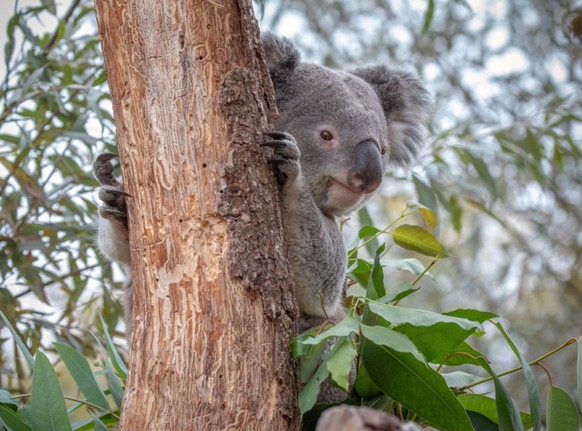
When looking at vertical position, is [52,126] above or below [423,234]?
above

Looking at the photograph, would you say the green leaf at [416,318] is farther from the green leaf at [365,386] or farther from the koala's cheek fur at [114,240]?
the koala's cheek fur at [114,240]

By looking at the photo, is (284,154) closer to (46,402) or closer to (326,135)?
(326,135)

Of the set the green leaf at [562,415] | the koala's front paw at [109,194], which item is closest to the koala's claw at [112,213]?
the koala's front paw at [109,194]

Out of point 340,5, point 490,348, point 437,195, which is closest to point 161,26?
point 437,195

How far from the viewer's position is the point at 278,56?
86.5 inches

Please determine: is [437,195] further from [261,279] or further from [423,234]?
[261,279]

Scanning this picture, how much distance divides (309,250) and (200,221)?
43 centimetres

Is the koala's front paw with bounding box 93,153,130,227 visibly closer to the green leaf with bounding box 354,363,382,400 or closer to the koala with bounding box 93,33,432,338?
the koala with bounding box 93,33,432,338

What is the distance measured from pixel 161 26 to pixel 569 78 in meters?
4.98

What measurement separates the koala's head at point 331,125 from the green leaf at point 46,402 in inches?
33.7

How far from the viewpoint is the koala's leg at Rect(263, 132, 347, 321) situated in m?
1.73

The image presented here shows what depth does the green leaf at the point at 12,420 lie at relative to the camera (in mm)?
1655

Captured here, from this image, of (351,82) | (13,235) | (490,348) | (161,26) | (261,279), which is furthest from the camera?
(490,348)

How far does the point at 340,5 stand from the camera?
520 cm
